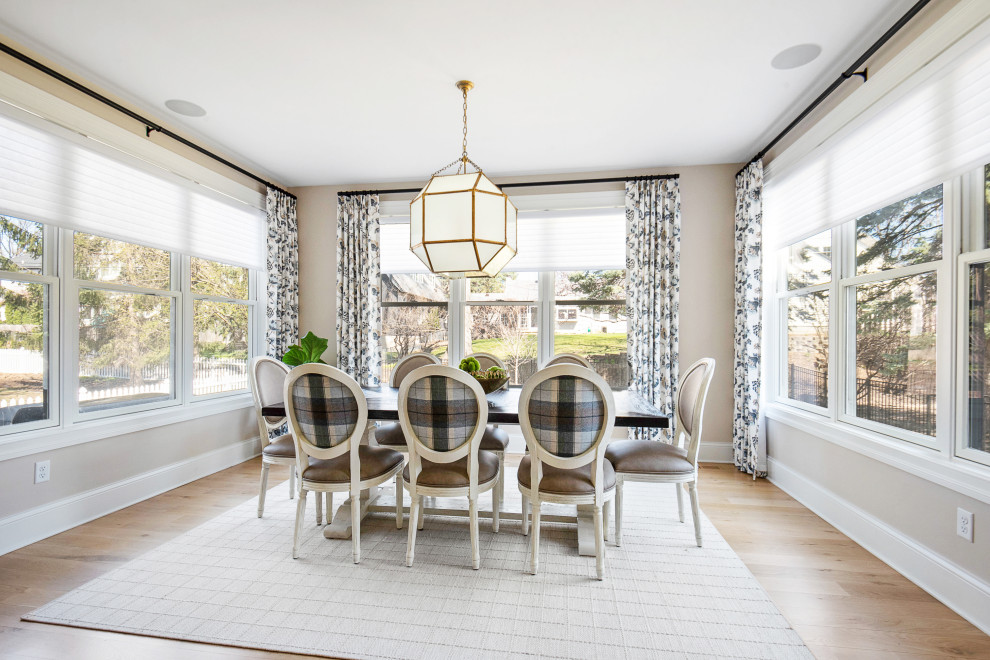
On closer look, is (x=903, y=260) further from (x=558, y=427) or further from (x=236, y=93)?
(x=236, y=93)

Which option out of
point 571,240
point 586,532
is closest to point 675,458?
point 586,532

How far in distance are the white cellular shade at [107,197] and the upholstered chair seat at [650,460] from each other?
11.3ft

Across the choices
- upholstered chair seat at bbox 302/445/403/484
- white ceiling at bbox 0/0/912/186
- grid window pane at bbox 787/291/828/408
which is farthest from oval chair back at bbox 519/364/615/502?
grid window pane at bbox 787/291/828/408

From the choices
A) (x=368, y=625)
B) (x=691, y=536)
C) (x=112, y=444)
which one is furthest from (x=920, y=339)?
(x=112, y=444)

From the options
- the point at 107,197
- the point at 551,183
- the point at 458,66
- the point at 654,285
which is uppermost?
the point at 458,66

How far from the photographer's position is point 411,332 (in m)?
5.01

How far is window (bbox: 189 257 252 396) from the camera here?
3.99 m

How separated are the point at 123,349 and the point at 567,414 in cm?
318

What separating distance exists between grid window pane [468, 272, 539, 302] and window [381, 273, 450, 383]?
33cm

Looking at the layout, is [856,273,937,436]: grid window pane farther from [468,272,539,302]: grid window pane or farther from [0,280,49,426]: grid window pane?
[0,280,49,426]: grid window pane

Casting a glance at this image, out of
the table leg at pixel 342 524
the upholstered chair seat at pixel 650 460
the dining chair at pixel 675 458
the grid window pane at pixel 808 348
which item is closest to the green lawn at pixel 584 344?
the grid window pane at pixel 808 348

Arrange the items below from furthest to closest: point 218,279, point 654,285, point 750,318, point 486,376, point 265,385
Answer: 1. point 654,285
2. point 218,279
3. point 750,318
4. point 265,385
5. point 486,376

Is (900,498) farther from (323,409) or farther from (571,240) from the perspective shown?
(571,240)

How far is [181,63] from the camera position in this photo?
8.95 ft
